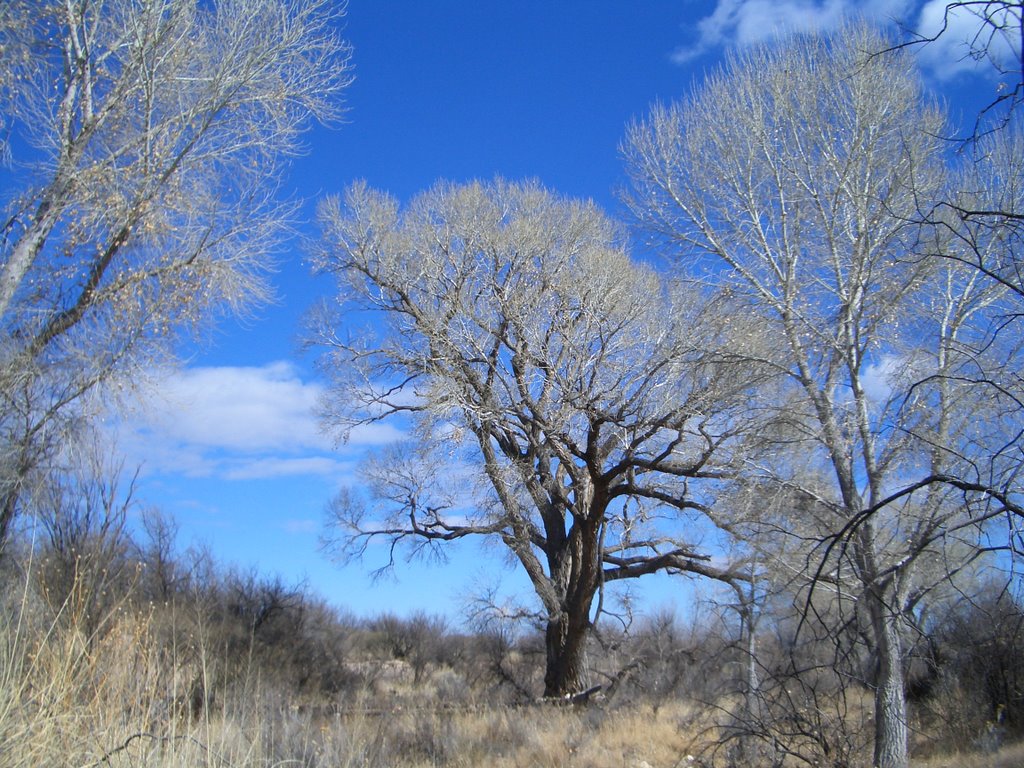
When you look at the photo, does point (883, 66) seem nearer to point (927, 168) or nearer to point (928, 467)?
point (927, 168)

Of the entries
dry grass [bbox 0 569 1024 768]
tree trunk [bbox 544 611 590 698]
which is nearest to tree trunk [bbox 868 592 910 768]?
dry grass [bbox 0 569 1024 768]

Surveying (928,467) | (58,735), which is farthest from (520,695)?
(58,735)

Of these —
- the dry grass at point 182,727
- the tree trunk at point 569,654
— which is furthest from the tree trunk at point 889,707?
the tree trunk at point 569,654

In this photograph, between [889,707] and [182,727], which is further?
[889,707]

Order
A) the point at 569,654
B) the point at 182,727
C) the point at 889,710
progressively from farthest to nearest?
1. the point at 569,654
2. the point at 889,710
3. the point at 182,727

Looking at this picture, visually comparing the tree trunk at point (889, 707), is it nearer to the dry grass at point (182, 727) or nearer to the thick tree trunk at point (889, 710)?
the thick tree trunk at point (889, 710)

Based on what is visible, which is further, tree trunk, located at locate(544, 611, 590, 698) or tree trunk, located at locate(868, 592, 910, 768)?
tree trunk, located at locate(544, 611, 590, 698)

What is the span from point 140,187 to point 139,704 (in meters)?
5.73

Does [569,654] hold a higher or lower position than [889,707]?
higher

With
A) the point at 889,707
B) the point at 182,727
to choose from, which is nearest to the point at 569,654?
the point at 889,707

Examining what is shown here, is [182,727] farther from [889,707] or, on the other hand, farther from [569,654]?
[569,654]

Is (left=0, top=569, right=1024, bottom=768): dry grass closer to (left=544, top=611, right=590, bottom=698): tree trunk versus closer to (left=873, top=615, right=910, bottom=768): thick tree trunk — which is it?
(left=873, top=615, right=910, bottom=768): thick tree trunk

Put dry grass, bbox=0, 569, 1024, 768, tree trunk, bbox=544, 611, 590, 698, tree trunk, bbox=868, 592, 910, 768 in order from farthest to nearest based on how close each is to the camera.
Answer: tree trunk, bbox=544, 611, 590, 698
tree trunk, bbox=868, 592, 910, 768
dry grass, bbox=0, 569, 1024, 768

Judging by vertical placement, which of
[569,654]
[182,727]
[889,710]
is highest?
[569,654]
